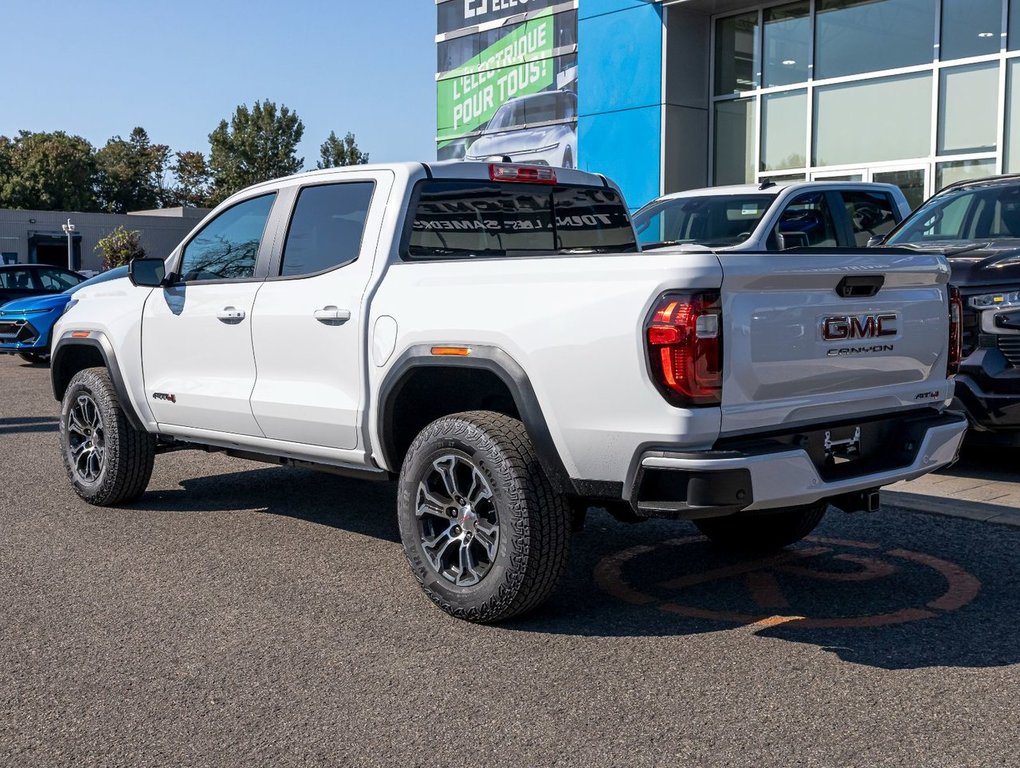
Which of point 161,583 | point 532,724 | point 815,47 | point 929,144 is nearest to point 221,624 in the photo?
point 161,583

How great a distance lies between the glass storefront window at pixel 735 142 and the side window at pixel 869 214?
9426 millimetres

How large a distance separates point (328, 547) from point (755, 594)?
84.7 inches

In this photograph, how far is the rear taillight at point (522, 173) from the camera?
18.4 ft

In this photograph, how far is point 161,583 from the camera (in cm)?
516

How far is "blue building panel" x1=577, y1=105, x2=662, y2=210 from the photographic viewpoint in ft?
65.2

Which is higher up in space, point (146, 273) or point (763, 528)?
point (146, 273)

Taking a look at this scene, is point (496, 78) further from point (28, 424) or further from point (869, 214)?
point (28, 424)

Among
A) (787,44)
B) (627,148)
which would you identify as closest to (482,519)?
(787,44)

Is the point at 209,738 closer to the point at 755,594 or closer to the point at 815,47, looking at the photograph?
the point at 755,594

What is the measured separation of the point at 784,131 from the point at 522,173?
14.5 m

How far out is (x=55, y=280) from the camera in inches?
807

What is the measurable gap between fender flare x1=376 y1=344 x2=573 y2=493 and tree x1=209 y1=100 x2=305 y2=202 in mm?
83173

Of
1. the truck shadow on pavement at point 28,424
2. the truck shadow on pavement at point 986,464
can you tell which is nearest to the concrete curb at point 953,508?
the truck shadow on pavement at point 986,464

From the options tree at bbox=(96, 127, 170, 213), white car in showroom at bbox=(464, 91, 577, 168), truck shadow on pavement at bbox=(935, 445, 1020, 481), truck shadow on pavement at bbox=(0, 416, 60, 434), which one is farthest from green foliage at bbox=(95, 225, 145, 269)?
tree at bbox=(96, 127, 170, 213)
